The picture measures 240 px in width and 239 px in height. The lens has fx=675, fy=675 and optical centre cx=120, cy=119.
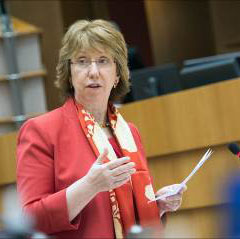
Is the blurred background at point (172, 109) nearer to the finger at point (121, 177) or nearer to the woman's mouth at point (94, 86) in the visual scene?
the finger at point (121, 177)

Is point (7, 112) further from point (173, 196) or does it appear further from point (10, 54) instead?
point (173, 196)

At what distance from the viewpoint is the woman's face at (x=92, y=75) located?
75.9 inches

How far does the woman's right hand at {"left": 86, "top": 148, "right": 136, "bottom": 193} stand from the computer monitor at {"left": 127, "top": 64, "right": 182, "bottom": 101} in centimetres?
282

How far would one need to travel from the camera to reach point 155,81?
457 centimetres

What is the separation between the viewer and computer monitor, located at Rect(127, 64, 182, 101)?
4520mm

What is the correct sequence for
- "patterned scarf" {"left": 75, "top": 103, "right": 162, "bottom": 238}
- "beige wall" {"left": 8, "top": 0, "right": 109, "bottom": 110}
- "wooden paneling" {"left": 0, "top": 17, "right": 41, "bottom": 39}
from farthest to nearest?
"beige wall" {"left": 8, "top": 0, "right": 109, "bottom": 110}, "wooden paneling" {"left": 0, "top": 17, "right": 41, "bottom": 39}, "patterned scarf" {"left": 75, "top": 103, "right": 162, "bottom": 238}

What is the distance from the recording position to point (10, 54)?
17.6 ft

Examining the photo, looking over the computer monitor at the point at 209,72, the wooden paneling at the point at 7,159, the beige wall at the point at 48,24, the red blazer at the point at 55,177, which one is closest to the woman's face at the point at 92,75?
the red blazer at the point at 55,177

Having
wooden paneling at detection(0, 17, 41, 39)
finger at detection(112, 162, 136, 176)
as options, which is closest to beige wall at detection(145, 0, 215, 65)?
wooden paneling at detection(0, 17, 41, 39)

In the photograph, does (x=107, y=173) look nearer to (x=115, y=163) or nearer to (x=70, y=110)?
(x=115, y=163)

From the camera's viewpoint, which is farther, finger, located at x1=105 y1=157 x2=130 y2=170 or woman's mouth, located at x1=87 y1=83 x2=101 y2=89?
woman's mouth, located at x1=87 y1=83 x2=101 y2=89

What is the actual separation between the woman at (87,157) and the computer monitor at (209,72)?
85.5 inches

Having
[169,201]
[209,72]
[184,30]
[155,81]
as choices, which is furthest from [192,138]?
[184,30]

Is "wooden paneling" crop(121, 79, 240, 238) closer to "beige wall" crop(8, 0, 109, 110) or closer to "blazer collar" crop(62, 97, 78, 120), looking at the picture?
"blazer collar" crop(62, 97, 78, 120)
